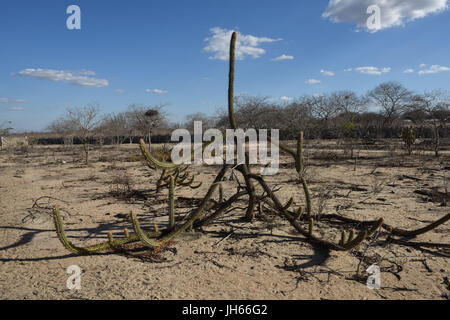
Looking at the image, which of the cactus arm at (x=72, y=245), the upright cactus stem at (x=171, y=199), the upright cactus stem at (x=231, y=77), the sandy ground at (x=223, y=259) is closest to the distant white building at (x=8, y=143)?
the sandy ground at (x=223, y=259)

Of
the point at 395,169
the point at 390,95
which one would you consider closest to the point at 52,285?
the point at 395,169

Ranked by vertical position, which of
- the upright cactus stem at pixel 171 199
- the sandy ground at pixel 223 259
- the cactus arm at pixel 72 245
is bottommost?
the sandy ground at pixel 223 259

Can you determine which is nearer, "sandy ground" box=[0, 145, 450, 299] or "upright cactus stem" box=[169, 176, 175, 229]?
"sandy ground" box=[0, 145, 450, 299]

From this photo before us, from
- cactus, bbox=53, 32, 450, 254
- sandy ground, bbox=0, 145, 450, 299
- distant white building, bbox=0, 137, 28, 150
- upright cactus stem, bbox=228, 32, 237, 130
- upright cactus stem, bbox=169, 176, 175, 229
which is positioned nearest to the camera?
sandy ground, bbox=0, 145, 450, 299

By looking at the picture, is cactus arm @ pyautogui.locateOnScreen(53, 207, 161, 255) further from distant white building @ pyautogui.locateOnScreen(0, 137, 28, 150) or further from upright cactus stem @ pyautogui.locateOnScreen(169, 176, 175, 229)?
distant white building @ pyautogui.locateOnScreen(0, 137, 28, 150)

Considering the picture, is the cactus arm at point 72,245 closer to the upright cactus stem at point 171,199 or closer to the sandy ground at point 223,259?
the sandy ground at point 223,259

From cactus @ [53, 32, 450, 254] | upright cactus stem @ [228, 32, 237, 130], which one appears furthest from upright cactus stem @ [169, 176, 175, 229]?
upright cactus stem @ [228, 32, 237, 130]

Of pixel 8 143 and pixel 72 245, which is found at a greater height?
pixel 8 143

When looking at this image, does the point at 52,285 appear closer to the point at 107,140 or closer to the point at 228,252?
the point at 228,252

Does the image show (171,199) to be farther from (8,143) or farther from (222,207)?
(8,143)

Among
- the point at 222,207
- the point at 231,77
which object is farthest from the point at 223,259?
the point at 231,77

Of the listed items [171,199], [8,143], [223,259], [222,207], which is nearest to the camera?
[223,259]

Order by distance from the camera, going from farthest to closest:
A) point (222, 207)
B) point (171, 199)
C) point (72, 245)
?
1. point (222, 207)
2. point (171, 199)
3. point (72, 245)

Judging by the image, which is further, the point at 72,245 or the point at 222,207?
the point at 222,207
